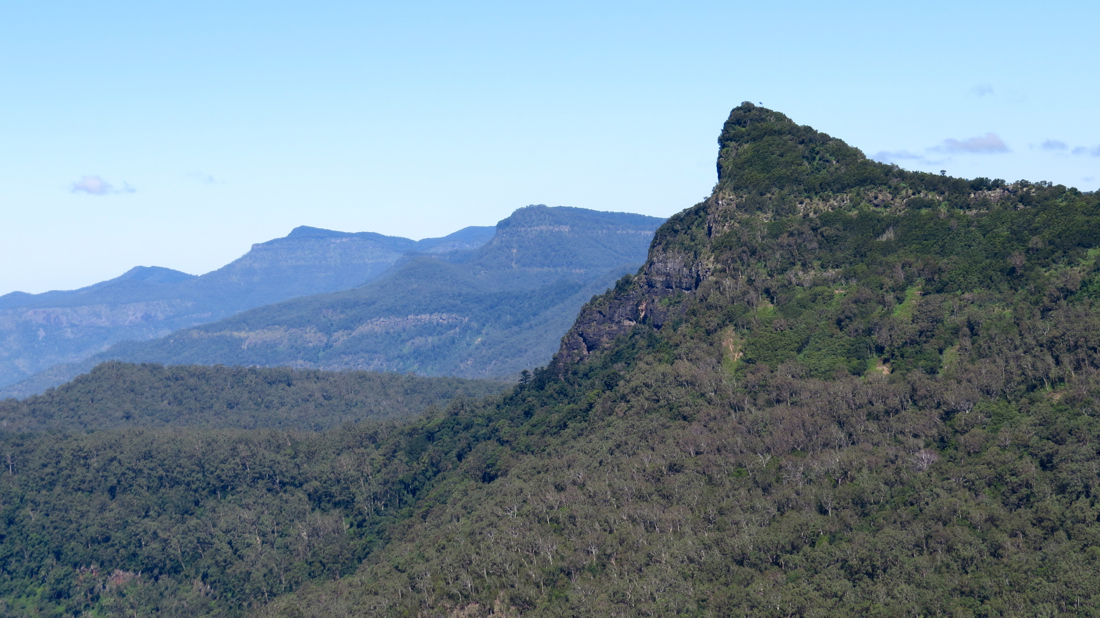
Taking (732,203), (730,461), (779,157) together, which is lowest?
(730,461)

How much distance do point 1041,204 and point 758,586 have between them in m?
75.3

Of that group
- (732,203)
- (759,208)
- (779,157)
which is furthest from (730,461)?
(779,157)

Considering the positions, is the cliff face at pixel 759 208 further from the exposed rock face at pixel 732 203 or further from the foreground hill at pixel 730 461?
the foreground hill at pixel 730 461

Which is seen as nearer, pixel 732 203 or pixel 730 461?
pixel 730 461

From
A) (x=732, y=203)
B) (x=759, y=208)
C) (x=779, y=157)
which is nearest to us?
(x=759, y=208)

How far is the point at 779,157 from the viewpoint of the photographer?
15988cm

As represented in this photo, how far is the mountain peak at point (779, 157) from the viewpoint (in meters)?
152

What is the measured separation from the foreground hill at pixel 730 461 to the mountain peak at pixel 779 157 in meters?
0.51

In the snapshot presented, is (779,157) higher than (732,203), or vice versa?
(779,157)

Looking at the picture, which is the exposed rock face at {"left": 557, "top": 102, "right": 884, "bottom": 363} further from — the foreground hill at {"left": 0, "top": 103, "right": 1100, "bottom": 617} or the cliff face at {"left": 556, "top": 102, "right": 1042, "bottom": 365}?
the foreground hill at {"left": 0, "top": 103, "right": 1100, "bottom": 617}

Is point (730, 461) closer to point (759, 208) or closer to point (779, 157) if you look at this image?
point (759, 208)

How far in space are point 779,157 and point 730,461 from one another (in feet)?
234

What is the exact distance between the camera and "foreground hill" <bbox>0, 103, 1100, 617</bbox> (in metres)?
83.1

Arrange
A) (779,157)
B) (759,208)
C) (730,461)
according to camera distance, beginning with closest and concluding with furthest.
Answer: (730,461) < (759,208) < (779,157)
